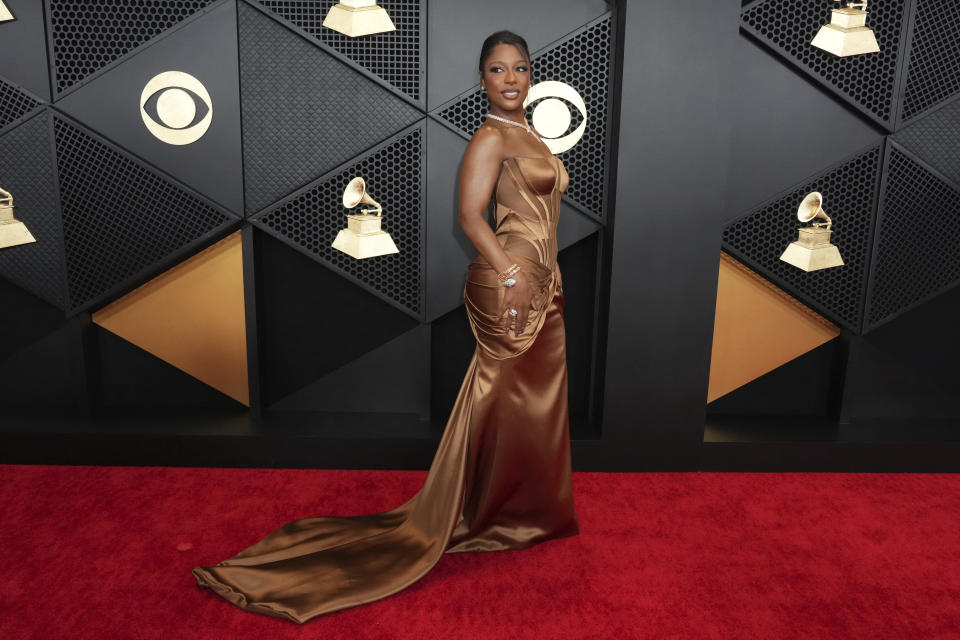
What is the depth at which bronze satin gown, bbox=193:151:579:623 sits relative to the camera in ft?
8.77

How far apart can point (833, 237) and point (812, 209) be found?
0.29 metres

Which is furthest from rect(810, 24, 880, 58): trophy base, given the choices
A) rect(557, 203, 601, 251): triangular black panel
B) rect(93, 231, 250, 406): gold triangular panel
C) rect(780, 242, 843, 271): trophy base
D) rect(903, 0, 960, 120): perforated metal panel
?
rect(93, 231, 250, 406): gold triangular panel

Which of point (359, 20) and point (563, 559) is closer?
point (563, 559)

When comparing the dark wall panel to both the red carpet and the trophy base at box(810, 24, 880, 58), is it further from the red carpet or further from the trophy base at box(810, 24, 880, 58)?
the trophy base at box(810, 24, 880, 58)

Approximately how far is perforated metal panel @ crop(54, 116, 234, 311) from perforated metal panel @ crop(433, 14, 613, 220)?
3.58ft

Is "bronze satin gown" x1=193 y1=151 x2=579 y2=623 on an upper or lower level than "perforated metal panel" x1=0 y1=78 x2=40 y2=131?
lower

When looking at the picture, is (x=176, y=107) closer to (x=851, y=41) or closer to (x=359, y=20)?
(x=359, y=20)

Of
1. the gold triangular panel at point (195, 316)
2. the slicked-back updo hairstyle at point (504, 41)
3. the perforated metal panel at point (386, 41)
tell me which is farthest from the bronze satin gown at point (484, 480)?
the gold triangular panel at point (195, 316)

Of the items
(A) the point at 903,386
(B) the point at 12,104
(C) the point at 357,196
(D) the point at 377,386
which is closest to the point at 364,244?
(C) the point at 357,196

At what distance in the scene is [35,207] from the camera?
137 inches

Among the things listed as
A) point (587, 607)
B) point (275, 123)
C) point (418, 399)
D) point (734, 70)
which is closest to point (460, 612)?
point (587, 607)

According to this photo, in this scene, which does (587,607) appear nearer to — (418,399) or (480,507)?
(480,507)

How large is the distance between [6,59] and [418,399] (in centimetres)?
216

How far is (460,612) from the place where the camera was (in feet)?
8.54
